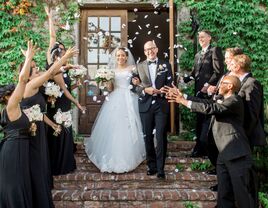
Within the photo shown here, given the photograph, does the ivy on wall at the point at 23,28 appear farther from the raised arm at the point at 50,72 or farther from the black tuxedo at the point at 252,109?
the black tuxedo at the point at 252,109

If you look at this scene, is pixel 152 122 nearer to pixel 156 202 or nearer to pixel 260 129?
pixel 156 202

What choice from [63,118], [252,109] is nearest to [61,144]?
[63,118]

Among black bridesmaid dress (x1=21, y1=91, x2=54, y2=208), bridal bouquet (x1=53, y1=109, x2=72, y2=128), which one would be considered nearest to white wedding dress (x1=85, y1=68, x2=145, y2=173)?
bridal bouquet (x1=53, y1=109, x2=72, y2=128)

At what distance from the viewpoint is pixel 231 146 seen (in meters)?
4.51

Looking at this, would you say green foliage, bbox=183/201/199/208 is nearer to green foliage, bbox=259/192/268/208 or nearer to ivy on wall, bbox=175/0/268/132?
green foliage, bbox=259/192/268/208

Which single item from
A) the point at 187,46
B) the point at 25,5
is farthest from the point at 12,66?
the point at 187,46

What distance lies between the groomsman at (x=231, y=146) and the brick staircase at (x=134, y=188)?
1.00 meters

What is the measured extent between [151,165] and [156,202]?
2.67 ft

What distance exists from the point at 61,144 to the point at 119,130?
0.95m

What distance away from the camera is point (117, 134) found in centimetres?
654

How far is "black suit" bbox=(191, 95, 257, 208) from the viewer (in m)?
4.46

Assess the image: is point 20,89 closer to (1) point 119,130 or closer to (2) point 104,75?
(2) point 104,75

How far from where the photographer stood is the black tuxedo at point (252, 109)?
4.77 m

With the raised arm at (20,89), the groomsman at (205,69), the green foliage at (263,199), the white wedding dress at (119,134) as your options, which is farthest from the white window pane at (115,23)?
the raised arm at (20,89)
